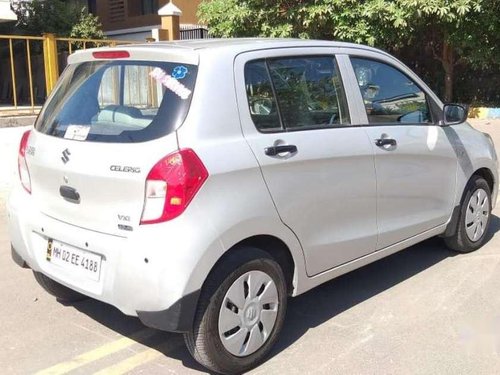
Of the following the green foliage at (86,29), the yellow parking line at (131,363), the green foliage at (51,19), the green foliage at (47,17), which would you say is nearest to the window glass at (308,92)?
the yellow parking line at (131,363)

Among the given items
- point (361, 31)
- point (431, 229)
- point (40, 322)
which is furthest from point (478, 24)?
point (40, 322)

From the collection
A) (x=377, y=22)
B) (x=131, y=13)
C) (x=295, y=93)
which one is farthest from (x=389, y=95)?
(x=131, y=13)

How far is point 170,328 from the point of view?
2891 mm

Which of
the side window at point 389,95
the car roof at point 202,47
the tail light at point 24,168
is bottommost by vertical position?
the tail light at point 24,168

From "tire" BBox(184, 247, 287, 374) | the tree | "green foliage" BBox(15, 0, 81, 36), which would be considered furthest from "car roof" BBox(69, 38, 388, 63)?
"green foliage" BBox(15, 0, 81, 36)

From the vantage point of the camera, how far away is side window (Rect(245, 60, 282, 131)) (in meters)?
3.24

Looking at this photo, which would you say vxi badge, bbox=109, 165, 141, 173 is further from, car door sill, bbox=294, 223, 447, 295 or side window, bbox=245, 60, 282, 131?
car door sill, bbox=294, 223, 447, 295

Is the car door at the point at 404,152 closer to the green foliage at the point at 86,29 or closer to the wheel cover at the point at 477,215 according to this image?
the wheel cover at the point at 477,215

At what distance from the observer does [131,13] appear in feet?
74.9

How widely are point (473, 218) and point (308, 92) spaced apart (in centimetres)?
228

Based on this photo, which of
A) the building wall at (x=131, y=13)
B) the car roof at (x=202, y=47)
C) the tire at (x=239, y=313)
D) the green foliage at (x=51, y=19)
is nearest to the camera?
the tire at (x=239, y=313)

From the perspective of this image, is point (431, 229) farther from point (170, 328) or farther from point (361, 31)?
point (361, 31)

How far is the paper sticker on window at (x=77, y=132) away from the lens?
3.24m

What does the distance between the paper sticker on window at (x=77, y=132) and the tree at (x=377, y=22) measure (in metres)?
9.00
